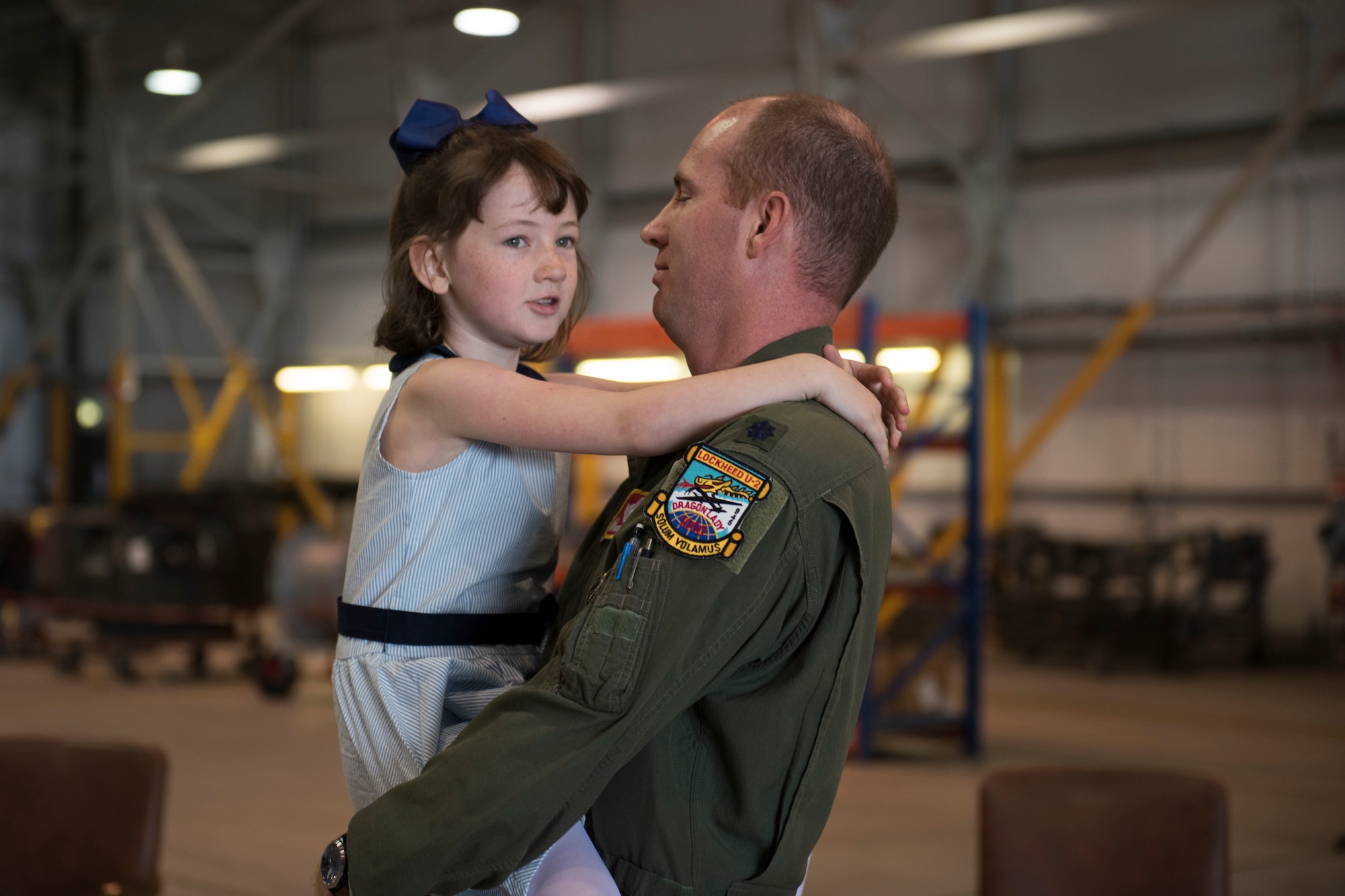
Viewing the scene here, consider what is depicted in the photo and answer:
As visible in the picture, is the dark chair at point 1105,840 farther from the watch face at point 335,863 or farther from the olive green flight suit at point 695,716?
the watch face at point 335,863

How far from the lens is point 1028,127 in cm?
1507

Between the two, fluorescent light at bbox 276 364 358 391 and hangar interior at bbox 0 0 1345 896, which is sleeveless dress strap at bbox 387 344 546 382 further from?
fluorescent light at bbox 276 364 358 391

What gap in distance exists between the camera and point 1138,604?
13.0m

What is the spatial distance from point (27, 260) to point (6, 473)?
3.62 metres

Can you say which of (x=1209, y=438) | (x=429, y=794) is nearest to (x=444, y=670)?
(x=429, y=794)

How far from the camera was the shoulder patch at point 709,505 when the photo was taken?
1465mm

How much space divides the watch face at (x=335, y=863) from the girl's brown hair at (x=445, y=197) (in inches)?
30.8

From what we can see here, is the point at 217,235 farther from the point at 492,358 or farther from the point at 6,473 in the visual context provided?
the point at 492,358

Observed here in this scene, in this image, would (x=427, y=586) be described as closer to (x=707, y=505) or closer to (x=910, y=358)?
(x=707, y=505)

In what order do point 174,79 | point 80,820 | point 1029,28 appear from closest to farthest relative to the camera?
point 80,820
point 1029,28
point 174,79

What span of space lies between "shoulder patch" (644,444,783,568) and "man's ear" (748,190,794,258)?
1.21 ft

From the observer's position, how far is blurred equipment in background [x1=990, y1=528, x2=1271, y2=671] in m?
12.6

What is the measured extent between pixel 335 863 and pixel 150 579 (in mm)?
10645

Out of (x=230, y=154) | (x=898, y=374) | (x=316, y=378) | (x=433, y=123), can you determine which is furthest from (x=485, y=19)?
(x=316, y=378)
